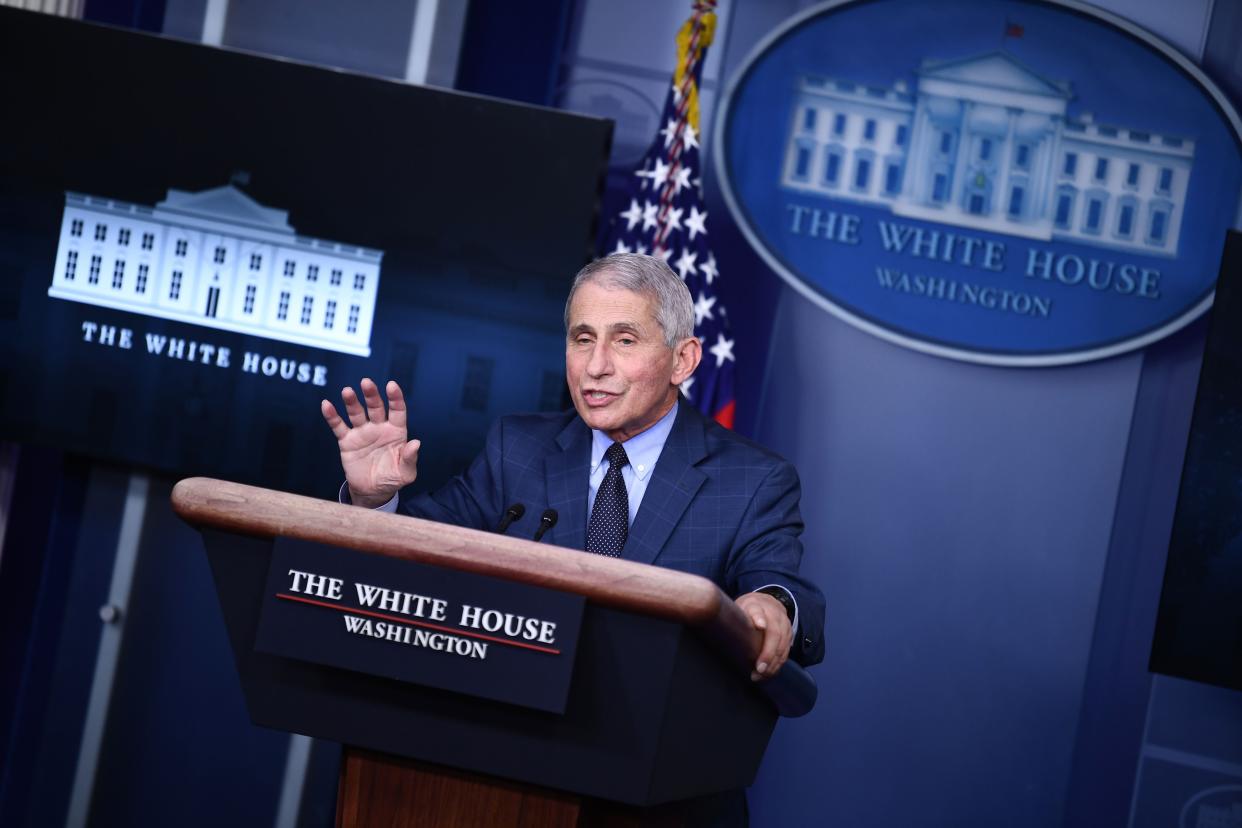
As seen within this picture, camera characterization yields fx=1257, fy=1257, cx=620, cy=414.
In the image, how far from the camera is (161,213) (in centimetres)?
347

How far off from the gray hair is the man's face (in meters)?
0.01

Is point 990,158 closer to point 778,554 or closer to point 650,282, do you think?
point 650,282

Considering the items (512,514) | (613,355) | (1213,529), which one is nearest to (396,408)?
(512,514)

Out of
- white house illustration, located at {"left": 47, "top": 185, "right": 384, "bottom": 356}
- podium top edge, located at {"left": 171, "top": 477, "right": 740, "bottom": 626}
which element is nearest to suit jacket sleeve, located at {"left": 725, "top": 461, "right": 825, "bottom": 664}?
podium top edge, located at {"left": 171, "top": 477, "right": 740, "bottom": 626}

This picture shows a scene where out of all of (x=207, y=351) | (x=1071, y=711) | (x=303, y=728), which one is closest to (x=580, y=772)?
(x=303, y=728)

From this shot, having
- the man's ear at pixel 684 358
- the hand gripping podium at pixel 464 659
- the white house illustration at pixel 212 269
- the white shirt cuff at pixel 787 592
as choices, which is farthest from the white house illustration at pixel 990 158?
the hand gripping podium at pixel 464 659

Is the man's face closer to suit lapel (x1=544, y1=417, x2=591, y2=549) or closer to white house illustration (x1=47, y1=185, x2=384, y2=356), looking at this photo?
suit lapel (x1=544, y1=417, x2=591, y2=549)

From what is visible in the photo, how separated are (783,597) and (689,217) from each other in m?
2.07

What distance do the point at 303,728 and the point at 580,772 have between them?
30cm

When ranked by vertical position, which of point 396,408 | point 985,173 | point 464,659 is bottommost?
point 464,659

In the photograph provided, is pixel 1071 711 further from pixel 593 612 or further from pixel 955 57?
pixel 593 612

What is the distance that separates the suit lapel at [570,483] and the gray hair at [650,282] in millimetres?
175

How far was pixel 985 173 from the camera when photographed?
12.0 feet

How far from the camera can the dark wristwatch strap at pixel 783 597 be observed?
160cm
